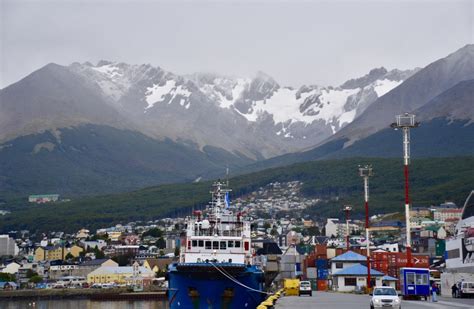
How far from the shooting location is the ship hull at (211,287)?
72.5 metres

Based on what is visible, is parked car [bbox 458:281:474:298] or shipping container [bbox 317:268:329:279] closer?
parked car [bbox 458:281:474:298]

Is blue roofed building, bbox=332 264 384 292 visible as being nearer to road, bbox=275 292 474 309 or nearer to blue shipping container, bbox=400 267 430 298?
blue shipping container, bbox=400 267 430 298

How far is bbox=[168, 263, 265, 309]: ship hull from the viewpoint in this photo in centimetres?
7250

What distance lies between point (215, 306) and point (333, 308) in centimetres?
1979

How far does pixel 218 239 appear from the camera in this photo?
261 ft

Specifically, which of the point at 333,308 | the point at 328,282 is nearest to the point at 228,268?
the point at 333,308

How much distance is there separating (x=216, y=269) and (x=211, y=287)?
151 centimetres

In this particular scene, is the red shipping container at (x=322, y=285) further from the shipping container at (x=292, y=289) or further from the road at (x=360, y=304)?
the road at (x=360, y=304)

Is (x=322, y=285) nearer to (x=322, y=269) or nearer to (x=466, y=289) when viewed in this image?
(x=322, y=269)

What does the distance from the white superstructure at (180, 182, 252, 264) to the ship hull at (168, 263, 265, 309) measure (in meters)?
3.34

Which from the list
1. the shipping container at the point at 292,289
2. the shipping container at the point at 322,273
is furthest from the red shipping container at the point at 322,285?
the shipping container at the point at 292,289

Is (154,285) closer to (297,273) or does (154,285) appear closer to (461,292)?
(297,273)

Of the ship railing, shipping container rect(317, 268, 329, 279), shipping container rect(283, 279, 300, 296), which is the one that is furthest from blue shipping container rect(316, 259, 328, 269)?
the ship railing

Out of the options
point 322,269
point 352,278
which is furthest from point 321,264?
point 352,278
